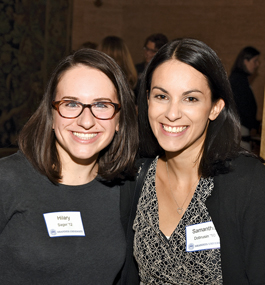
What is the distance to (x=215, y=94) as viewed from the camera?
206cm

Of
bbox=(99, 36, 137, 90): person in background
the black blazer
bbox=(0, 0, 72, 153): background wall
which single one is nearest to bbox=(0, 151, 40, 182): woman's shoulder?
the black blazer

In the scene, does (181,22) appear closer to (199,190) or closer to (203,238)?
(199,190)

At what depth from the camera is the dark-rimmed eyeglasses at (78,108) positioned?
1.89 m

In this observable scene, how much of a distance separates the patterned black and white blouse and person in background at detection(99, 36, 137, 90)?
2.49 metres

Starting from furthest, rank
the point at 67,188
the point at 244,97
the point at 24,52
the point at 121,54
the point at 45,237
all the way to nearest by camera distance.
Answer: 1. the point at 24,52
2. the point at 244,97
3. the point at 121,54
4. the point at 67,188
5. the point at 45,237

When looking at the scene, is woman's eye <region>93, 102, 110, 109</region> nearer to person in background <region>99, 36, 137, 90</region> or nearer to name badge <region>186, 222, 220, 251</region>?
name badge <region>186, 222, 220, 251</region>

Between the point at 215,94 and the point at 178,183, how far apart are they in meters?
0.58

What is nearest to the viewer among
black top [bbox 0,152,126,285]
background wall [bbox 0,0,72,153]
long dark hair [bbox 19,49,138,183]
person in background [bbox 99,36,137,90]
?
black top [bbox 0,152,126,285]

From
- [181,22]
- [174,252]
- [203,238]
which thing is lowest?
[174,252]

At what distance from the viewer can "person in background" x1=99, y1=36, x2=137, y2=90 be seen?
4441 millimetres

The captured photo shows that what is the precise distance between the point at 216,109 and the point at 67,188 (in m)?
0.93

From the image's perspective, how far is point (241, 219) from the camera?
1872 mm

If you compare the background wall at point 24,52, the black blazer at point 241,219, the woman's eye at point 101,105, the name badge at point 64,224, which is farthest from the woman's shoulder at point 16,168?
the background wall at point 24,52

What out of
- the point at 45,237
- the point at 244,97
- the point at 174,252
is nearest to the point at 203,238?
the point at 174,252
